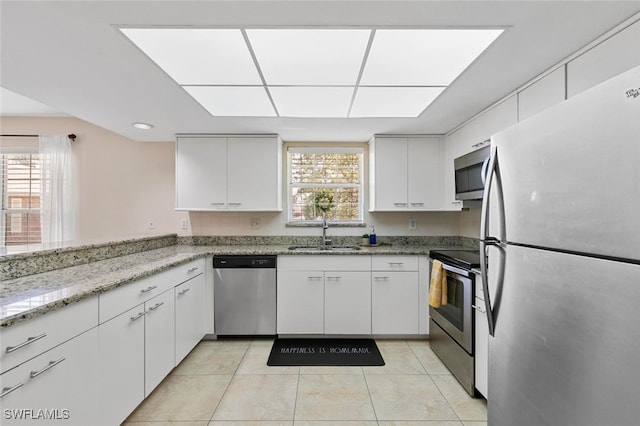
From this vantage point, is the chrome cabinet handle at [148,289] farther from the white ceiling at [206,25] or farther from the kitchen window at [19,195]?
the kitchen window at [19,195]

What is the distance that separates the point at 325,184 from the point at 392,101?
57.8 inches

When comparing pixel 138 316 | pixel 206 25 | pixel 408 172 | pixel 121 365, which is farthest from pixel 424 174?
pixel 121 365

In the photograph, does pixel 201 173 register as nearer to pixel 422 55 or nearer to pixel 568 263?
pixel 422 55

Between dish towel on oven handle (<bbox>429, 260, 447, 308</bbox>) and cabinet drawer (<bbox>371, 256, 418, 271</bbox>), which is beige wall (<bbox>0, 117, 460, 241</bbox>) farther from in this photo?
dish towel on oven handle (<bbox>429, 260, 447, 308</bbox>)

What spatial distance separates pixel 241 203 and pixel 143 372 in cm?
176

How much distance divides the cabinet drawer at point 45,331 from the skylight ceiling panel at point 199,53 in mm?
1317

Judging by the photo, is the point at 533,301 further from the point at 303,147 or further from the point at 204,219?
A: the point at 204,219

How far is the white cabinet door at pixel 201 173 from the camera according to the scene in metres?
3.08

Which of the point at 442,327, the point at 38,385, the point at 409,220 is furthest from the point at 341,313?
the point at 38,385

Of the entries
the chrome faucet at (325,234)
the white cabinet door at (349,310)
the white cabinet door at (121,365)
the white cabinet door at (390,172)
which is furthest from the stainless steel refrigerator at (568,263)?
the chrome faucet at (325,234)

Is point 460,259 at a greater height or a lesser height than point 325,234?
lesser

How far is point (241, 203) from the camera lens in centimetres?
310

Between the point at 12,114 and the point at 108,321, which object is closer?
the point at 108,321

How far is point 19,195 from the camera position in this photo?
341 centimetres
